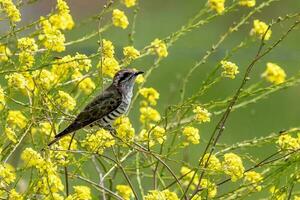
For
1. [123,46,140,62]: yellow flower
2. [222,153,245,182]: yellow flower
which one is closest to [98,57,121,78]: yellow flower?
[123,46,140,62]: yellow flower

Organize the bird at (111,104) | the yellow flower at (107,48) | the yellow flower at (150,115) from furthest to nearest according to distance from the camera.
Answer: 1. the yellow flower at (150,115)
2. the bird at (111,104)
3. the yellow flower at (107,48)

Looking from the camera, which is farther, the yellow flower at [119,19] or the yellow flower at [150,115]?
the yellow flower at [119,19]

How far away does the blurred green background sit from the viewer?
1068 cm

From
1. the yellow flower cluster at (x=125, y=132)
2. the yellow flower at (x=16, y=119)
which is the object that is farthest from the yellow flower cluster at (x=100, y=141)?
the yellow flower at (x=16, y=119)

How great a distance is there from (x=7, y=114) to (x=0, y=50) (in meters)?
0.57

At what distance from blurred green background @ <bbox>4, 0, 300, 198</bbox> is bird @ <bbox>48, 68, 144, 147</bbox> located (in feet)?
10.4

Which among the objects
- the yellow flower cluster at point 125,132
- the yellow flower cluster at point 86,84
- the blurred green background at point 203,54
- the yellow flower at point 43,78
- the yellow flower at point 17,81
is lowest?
the yellow flower cluster at point 125,132

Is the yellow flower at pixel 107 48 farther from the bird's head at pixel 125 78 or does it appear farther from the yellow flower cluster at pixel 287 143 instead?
the yellow flower cluster at pixel 287 143

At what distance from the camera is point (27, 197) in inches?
173

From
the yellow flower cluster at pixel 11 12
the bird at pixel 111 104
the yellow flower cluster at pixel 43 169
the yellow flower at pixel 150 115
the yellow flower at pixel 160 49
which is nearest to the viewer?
the yellow flower cluster at pixel 43 169

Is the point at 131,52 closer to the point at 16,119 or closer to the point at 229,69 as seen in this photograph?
the point at 229,69

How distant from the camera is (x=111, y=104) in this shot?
201 inches

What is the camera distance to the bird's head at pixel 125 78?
525 centimetres

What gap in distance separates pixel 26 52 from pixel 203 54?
25.2 ft
